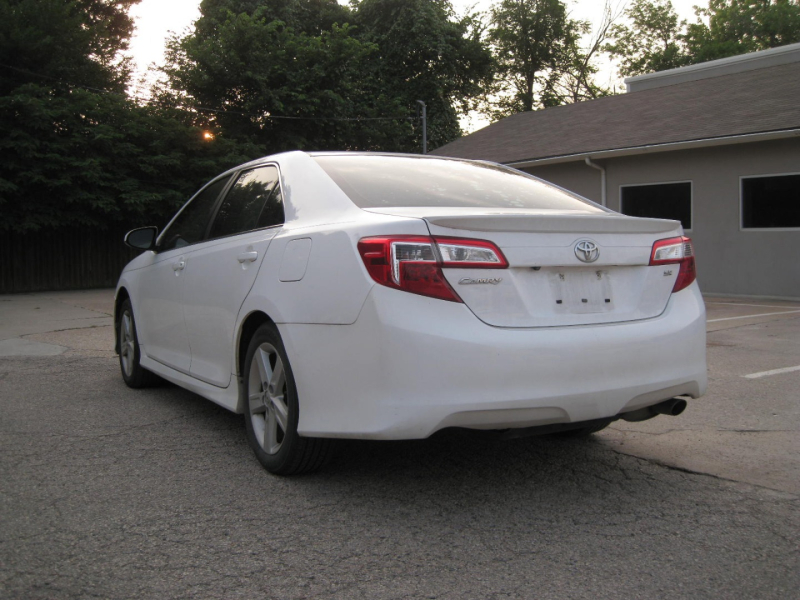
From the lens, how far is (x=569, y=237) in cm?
325

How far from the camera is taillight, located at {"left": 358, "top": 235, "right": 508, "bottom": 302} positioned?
301 centimetres

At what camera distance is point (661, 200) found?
642 inches

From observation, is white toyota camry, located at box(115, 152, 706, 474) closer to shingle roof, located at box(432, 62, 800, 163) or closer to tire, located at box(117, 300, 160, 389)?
tire, located at box(117, 300, 160, 389)

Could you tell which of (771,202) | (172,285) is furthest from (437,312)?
(771,202)

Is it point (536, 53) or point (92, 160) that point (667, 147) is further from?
point (536, 53)

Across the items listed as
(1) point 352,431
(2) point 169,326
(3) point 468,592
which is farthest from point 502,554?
(2) point 169,326

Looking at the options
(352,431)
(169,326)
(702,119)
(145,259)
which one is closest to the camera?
(352,431)

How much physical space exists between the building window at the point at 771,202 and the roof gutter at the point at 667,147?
31.4 inches

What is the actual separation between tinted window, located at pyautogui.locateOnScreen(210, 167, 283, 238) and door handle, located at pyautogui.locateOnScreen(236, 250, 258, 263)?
0.59 ft

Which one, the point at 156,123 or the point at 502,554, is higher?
the point at 156,123

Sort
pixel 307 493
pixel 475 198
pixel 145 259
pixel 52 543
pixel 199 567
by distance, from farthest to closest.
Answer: pixel 145 259 → pixel 475 198 → pixel 307 493 → pixel 52 543 → pixel 199 567

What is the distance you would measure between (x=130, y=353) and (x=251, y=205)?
237cm

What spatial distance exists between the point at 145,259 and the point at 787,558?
183 inches

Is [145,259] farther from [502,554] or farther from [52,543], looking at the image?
[502,554]
